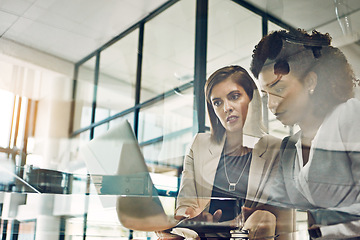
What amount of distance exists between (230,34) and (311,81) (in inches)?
13.4

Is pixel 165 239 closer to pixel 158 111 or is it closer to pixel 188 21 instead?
pixel 158 111

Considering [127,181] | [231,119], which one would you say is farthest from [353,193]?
[127,181]

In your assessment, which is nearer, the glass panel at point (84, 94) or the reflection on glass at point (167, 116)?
the reflection on glass at point (167, 116)

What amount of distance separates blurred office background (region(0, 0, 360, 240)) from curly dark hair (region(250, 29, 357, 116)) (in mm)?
40

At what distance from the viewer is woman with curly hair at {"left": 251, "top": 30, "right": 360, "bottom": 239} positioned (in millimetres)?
1009

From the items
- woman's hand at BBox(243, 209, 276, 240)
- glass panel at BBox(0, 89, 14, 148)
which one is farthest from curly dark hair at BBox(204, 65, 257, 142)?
glass panel at BBox(0, 89, 14, 148)

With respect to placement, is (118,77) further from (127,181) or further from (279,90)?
(279,90)

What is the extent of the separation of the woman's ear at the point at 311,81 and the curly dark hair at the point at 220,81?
0.17m

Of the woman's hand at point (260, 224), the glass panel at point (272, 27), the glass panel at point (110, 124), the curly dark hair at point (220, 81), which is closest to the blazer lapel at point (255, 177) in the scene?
the woman's hand at point (260, 224)

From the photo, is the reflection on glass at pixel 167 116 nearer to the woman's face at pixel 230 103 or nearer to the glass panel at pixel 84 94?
the woman's face at pixel 230 103

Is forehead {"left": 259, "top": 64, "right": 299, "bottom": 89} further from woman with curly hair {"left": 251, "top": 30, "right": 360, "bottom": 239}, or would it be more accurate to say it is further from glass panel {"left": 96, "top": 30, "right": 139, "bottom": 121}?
glass panel {"left": 96, "top": 30, "right": 139, "bottom": 121}

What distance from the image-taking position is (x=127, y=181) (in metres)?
1.41

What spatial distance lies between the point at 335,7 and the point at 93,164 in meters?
1.02

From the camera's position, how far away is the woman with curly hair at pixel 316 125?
3.31 ft
